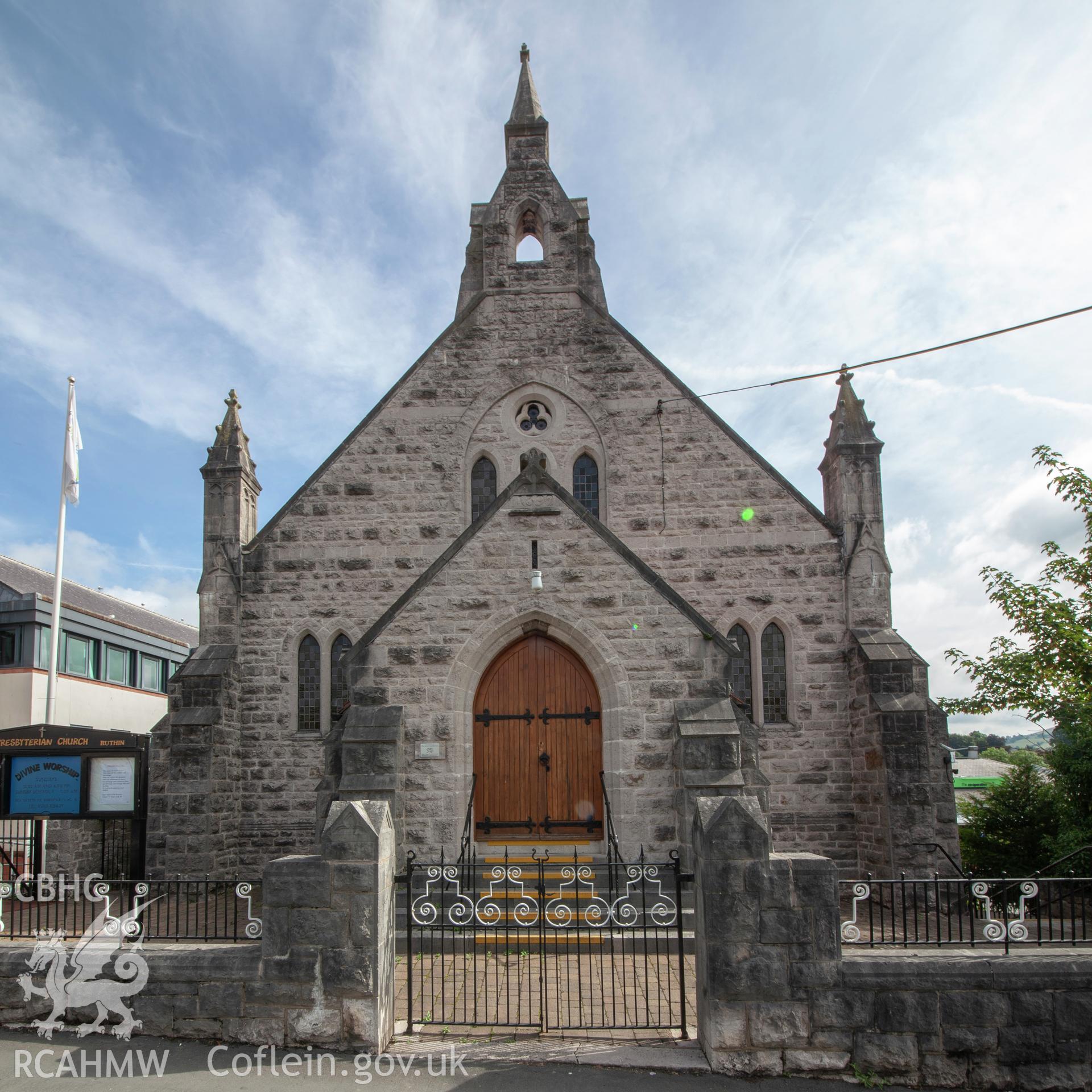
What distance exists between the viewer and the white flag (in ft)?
62.5

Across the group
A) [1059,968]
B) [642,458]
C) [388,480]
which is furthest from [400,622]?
[1059,968]

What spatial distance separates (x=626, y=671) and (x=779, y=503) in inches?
192

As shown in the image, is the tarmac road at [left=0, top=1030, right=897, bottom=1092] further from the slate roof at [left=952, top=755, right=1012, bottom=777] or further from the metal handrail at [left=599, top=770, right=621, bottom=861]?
the slate roof at [left=952, top=755, right=1012, bottom=777]

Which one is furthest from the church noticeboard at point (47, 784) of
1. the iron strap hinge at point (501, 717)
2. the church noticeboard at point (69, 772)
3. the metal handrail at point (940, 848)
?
the metal handrail at point (940, 848)

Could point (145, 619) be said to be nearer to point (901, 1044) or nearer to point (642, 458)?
point (642, 458)

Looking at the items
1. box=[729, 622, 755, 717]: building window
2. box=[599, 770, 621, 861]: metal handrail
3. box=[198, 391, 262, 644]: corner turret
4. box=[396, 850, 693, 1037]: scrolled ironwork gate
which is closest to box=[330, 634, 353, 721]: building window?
box=[198, 391, 262, 644]: corner turret

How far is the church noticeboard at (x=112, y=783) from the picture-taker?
41.7ft

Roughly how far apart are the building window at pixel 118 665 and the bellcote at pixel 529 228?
1628 cm

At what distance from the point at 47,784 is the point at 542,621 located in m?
7.68

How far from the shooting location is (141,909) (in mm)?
7781

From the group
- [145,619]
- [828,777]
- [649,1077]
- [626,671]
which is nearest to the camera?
[649,1077]

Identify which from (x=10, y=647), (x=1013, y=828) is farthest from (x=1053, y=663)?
(x=10, y=647)

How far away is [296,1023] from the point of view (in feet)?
21.4

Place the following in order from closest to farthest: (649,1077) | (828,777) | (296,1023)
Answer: (649,1077) → (296,1023) → (828,777)
